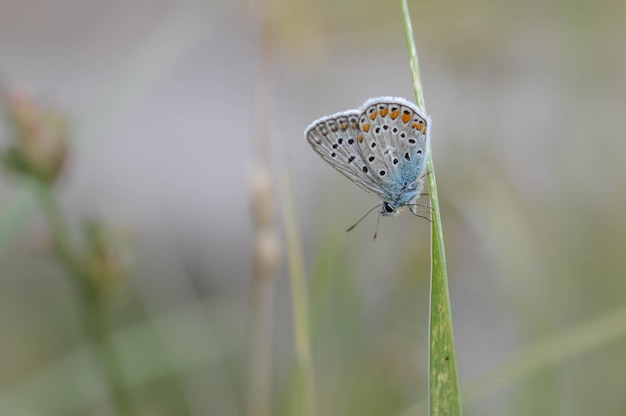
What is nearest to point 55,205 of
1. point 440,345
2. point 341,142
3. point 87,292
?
point 87,292

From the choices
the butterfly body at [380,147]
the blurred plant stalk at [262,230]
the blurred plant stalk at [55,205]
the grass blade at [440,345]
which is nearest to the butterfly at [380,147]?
the butterfly body at [380,147]

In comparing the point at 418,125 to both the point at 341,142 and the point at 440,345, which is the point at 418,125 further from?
the point at 440,345

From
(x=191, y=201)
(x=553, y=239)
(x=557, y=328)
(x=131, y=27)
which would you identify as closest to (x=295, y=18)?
(x=553, y=239)

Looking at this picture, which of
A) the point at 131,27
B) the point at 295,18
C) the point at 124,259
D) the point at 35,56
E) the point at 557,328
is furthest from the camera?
the point at 131,27

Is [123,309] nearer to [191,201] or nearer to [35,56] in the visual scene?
[191,201]

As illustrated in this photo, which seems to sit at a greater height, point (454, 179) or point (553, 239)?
point (454, 179)

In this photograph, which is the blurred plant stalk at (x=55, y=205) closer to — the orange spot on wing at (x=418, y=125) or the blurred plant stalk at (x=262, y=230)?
the blurred plant stalk at (x=262, y=230)
